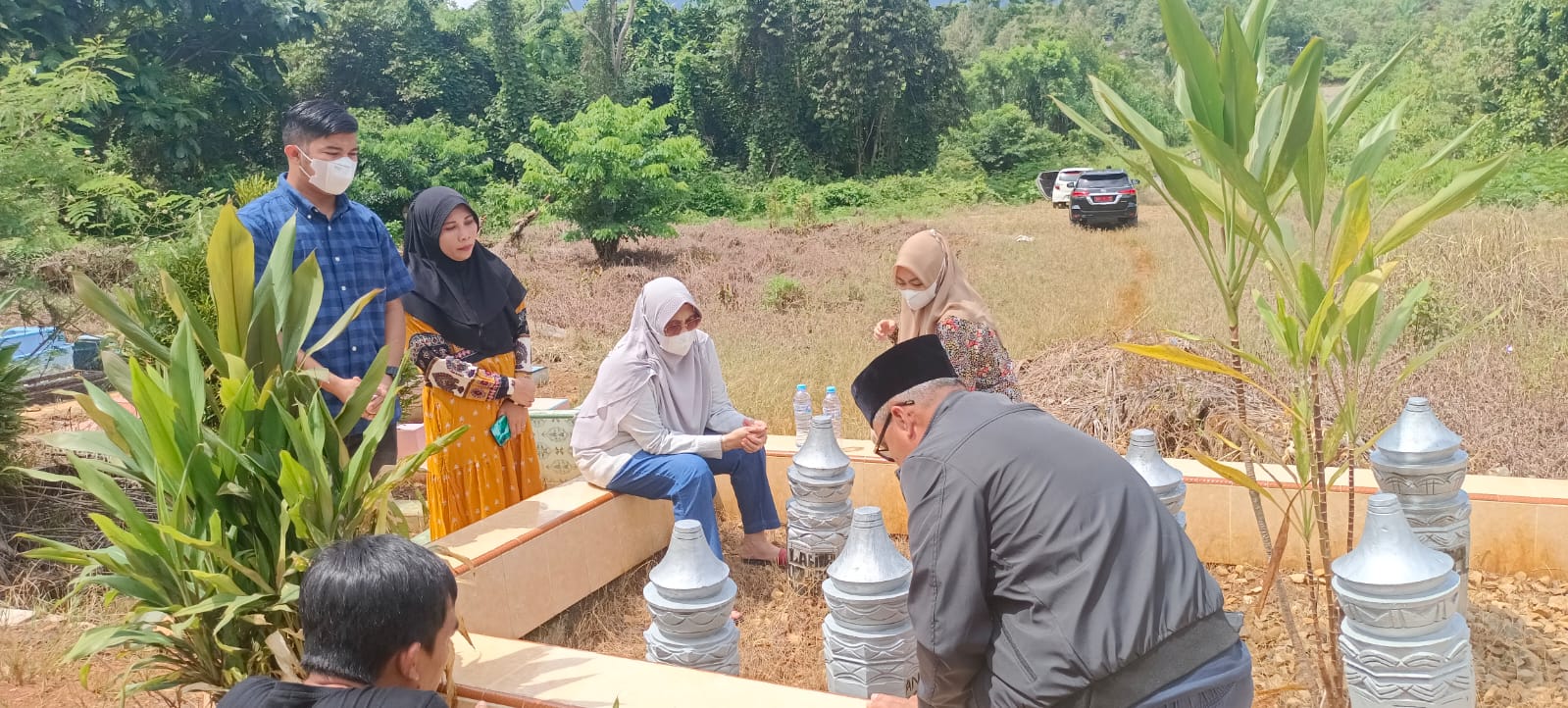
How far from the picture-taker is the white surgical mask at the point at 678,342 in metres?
3.68

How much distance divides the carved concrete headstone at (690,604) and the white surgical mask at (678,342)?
1229 millimetres

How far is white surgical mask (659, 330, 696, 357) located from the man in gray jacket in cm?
194

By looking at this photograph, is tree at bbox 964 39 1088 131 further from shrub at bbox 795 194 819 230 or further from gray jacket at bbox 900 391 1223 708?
gray jacket at bbox 900 391 1223 708

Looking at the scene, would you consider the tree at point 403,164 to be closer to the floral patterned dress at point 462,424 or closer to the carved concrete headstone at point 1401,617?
the floral patterned dress at point 462,424

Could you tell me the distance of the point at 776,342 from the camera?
8.61 metres

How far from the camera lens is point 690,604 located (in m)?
2.49

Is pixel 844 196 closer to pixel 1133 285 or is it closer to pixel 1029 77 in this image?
pixel 1029 77

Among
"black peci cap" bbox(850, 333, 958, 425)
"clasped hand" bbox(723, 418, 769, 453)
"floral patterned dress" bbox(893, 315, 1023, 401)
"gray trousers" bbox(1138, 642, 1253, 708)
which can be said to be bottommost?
"clasped hand" bbox(723, 418, 769, 453)

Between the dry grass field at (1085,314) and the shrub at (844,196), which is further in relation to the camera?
the shrub at (844,196)

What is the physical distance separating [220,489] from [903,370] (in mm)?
1368

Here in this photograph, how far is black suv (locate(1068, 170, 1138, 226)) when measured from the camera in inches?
703

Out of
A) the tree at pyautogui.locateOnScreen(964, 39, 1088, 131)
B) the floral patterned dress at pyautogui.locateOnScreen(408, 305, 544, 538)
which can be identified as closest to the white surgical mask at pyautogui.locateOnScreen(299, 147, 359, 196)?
the floral patterned dress at pyautogui.locateOnScreen(408, 305, 544, 538)

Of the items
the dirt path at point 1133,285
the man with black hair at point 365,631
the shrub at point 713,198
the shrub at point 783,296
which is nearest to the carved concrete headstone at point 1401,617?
the man with black hair at point 365,631

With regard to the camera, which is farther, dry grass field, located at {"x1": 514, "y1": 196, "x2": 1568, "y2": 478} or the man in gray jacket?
dry grass field, located at {"x1": 514, "y1": 196, "x2": 1568, "y2": 478}
